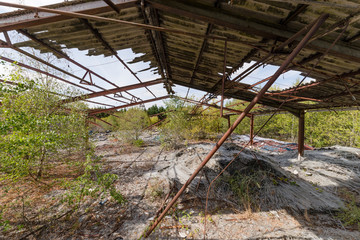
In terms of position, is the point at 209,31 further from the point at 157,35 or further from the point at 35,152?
the point at 35,152

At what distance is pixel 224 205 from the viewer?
3512 millimetres

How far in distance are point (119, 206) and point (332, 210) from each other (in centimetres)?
523

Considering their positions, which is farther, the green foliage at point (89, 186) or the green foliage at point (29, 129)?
the green foliage at point (89, 186)

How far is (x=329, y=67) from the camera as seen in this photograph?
9.39ft

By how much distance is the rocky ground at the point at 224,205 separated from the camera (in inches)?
106

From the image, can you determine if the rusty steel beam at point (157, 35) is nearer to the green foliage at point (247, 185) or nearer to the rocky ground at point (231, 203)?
the rocky ground at point (231, 203)

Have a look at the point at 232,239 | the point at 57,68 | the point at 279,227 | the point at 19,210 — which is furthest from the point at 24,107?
the point at 279,227

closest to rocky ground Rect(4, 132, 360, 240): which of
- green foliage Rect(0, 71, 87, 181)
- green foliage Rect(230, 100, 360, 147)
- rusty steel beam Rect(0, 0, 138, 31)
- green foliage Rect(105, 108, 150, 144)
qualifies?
green foliage Rect(0, 71, 87, 181)

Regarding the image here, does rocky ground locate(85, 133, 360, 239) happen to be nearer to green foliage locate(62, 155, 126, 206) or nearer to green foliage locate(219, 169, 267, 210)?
green foliage locate(219, 169, 267, 210)

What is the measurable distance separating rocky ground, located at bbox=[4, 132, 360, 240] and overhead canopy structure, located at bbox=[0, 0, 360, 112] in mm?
2106

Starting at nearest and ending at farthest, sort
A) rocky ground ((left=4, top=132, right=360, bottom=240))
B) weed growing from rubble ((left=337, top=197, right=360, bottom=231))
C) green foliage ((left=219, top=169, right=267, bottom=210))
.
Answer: rocky ground ((left=4, top=132, right=360, bottom=240))
weed growing from rubble ((left=337, top=197, right=360, bottom=231))
green foliage ((left=219, top=169, right=267, bottom=210))

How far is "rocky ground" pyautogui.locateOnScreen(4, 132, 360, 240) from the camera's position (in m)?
2.68

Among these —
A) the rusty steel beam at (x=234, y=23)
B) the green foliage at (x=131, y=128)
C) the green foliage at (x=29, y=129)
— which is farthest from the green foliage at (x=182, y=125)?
the rusty steel beam at (x=234, y=23)

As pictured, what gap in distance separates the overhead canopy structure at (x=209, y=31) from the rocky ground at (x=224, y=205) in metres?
2.11
